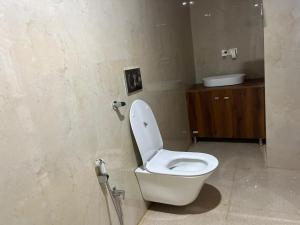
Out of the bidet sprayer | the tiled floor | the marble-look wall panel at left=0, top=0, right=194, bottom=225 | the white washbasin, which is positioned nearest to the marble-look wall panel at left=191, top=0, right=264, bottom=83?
the white washbasin

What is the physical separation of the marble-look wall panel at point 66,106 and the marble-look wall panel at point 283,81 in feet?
3.56

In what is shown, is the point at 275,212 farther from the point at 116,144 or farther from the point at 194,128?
the point at 194,128

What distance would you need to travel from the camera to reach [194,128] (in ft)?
10.1

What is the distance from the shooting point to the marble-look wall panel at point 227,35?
2982mm

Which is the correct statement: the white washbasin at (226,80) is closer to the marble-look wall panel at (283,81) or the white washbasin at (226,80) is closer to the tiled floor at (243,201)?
the marble-look wall panel at (283,81)

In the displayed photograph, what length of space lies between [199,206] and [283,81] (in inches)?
50.9

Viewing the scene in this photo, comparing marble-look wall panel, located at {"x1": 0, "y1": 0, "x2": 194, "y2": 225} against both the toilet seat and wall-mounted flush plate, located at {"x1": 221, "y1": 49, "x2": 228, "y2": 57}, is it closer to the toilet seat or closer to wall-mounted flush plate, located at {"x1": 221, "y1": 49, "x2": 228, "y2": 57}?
the toilet seat

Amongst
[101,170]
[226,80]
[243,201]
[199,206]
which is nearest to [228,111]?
[226,80]

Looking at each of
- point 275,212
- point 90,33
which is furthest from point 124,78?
point 275,212

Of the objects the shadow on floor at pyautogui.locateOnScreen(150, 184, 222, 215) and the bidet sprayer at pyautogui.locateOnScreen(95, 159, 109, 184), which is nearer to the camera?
the bidet sprayer at pyautogui.locateOnScreen(95, 159, 109, 184)

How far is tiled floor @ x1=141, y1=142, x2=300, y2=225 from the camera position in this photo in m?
1.70

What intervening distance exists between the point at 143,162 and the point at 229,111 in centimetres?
152

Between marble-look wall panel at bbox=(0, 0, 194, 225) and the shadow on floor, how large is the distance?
196mm

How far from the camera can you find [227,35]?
10.2ft
